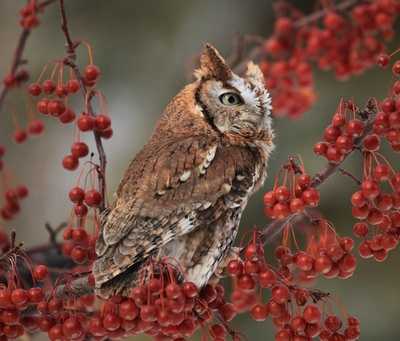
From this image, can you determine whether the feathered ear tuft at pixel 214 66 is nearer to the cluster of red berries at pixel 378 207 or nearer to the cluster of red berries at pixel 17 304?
the cluster of red berries at pixel 378 207

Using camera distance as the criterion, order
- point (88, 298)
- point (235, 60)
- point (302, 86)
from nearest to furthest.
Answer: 1. point (88, 298)
2. point (235, 60)
3. point (302, 86)

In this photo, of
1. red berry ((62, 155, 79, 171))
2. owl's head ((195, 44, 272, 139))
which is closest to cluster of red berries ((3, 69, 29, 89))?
red berry ((62, 155, 79, 171))

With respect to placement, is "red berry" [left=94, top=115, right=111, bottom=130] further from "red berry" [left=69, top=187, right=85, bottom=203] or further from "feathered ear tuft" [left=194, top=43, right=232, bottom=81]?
"feathered ear tuft" [left=194, top=43, right=232, bottom=81]

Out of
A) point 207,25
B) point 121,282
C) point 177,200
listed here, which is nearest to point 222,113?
point 177,200

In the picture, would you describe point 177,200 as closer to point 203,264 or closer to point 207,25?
point 203,264

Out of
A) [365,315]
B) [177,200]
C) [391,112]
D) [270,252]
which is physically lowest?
[365,315]

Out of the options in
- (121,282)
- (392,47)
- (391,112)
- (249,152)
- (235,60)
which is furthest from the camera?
(392,47)

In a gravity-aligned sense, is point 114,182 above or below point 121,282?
below
